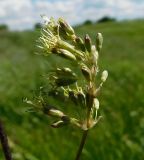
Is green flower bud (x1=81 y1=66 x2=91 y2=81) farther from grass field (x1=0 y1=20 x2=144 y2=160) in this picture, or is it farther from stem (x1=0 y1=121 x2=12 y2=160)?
grass field (x1=0 y1=20 x2=144 y2=160)

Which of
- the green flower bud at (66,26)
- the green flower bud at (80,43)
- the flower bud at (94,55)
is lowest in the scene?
the flower bud at (94,55)

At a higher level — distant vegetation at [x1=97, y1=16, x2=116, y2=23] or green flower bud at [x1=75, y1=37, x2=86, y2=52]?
green flower bud at [x1=75, y1=37, x2=86, y2=52]

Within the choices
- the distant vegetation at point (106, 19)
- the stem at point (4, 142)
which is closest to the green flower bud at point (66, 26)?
the stem at point (4, 142)

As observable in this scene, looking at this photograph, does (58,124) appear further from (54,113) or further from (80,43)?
(80,43)

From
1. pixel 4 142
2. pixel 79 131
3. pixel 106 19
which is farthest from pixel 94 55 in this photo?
pixel 106 19

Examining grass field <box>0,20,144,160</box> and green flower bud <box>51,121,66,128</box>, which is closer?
green flower bud <box>51,121,66,128</box>

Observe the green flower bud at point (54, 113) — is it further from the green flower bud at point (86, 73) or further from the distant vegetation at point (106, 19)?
the distant vegetation at point (106, 19)

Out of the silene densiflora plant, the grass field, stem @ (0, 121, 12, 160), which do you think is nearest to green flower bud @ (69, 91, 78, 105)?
the silene densiflora plant

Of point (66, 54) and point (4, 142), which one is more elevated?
point (66, 54)
